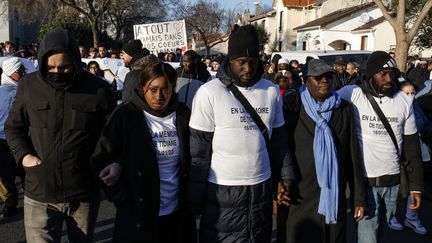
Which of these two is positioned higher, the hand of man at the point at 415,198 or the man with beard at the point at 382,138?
the man with beard at the point at 382,138

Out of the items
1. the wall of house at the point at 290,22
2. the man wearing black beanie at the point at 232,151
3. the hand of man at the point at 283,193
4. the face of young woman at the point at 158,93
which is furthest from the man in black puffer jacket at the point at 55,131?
the wall of house at the point at 290,22

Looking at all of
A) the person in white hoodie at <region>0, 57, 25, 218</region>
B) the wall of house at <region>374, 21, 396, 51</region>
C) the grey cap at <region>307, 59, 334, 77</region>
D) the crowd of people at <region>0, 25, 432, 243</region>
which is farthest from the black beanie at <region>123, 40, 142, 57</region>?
the wall of house at <region>374, 21, 396, 51</region>

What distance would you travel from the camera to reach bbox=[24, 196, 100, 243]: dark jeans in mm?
3053

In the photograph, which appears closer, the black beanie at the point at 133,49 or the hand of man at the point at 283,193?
the hand of man at the point at 283,193

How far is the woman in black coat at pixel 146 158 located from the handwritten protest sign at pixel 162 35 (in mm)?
9074

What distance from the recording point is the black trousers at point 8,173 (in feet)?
18.7

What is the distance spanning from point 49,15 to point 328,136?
1104 inches

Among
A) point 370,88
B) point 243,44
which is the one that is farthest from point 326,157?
point 243,44

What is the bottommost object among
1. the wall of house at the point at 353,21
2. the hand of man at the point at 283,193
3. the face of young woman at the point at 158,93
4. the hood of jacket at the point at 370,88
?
the hand of man at the point at 283,193

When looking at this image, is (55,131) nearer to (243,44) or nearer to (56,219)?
(56,219)

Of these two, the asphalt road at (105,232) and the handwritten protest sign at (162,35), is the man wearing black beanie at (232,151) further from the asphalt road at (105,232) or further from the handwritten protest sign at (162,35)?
the handwritten protest sign at (162,35)

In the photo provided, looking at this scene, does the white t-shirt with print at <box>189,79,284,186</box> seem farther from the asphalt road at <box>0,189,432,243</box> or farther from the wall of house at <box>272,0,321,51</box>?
the wall of house at <box>272,0,321,51</box>

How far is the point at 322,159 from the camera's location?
11.0 ft

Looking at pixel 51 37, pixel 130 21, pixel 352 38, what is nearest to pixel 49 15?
pixel 130 21
